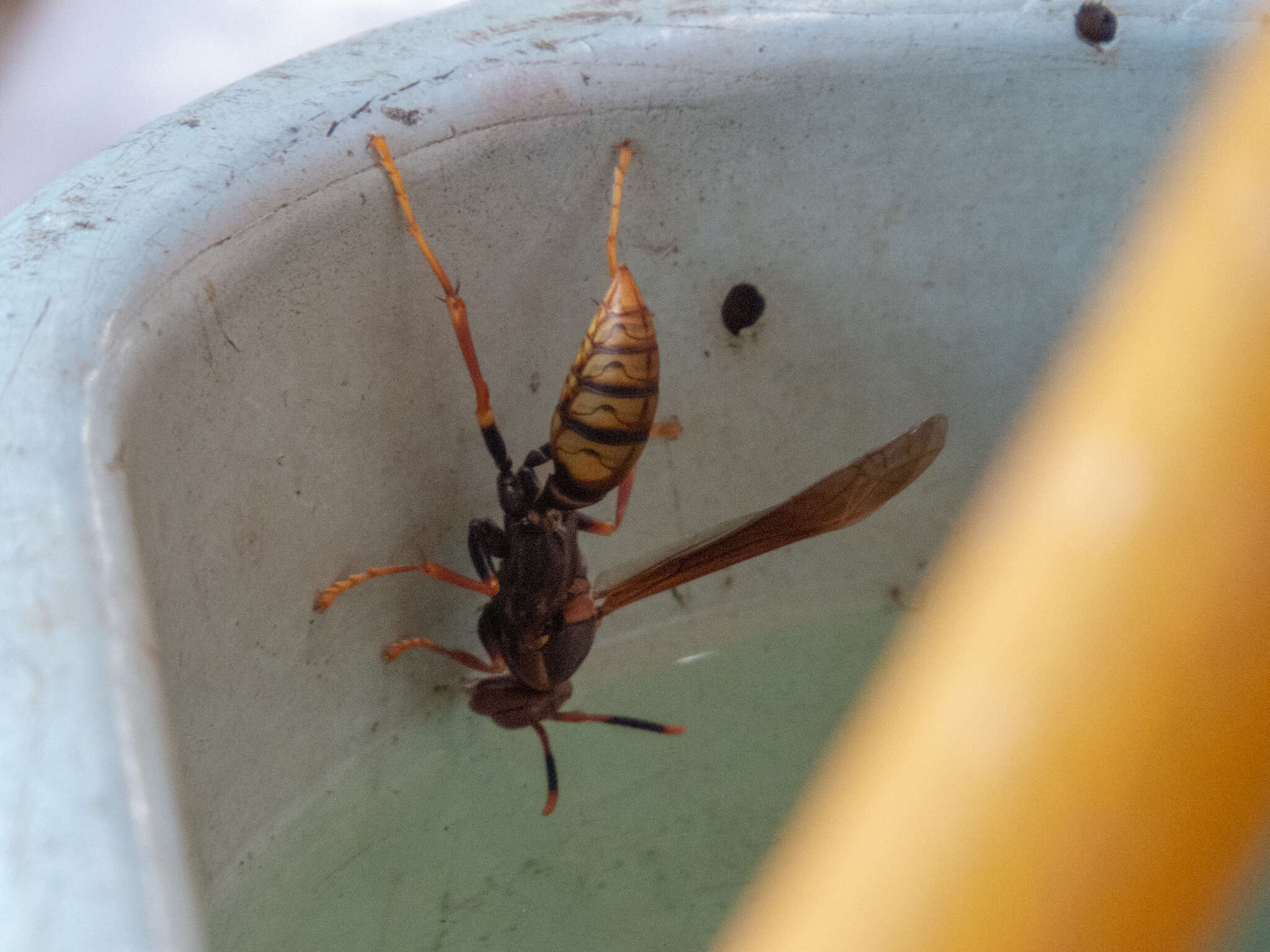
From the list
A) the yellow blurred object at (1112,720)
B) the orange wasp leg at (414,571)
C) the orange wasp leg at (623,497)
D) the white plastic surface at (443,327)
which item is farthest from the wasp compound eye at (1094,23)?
the yellow blurred object at (1112,720)

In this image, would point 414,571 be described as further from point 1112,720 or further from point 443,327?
point 1112,720

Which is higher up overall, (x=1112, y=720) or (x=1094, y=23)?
(x=1094, y=23)

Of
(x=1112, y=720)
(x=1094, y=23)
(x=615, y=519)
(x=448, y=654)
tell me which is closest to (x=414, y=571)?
(x=448, y=654)

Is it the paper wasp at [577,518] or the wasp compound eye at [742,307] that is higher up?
the wasp compound eye at [742,307]

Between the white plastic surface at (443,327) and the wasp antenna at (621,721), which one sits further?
the wasp antenna at (621,721)

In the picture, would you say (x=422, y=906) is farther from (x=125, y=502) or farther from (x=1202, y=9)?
(x=1202, y=9)

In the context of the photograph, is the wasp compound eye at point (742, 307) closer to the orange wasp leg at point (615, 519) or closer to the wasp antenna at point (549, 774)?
the orange wasp leg at point (615, 519)

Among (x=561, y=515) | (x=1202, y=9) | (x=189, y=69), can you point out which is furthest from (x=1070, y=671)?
(x=189, y=69)

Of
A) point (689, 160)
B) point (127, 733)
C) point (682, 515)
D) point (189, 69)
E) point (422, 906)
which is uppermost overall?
point (189, 69)
